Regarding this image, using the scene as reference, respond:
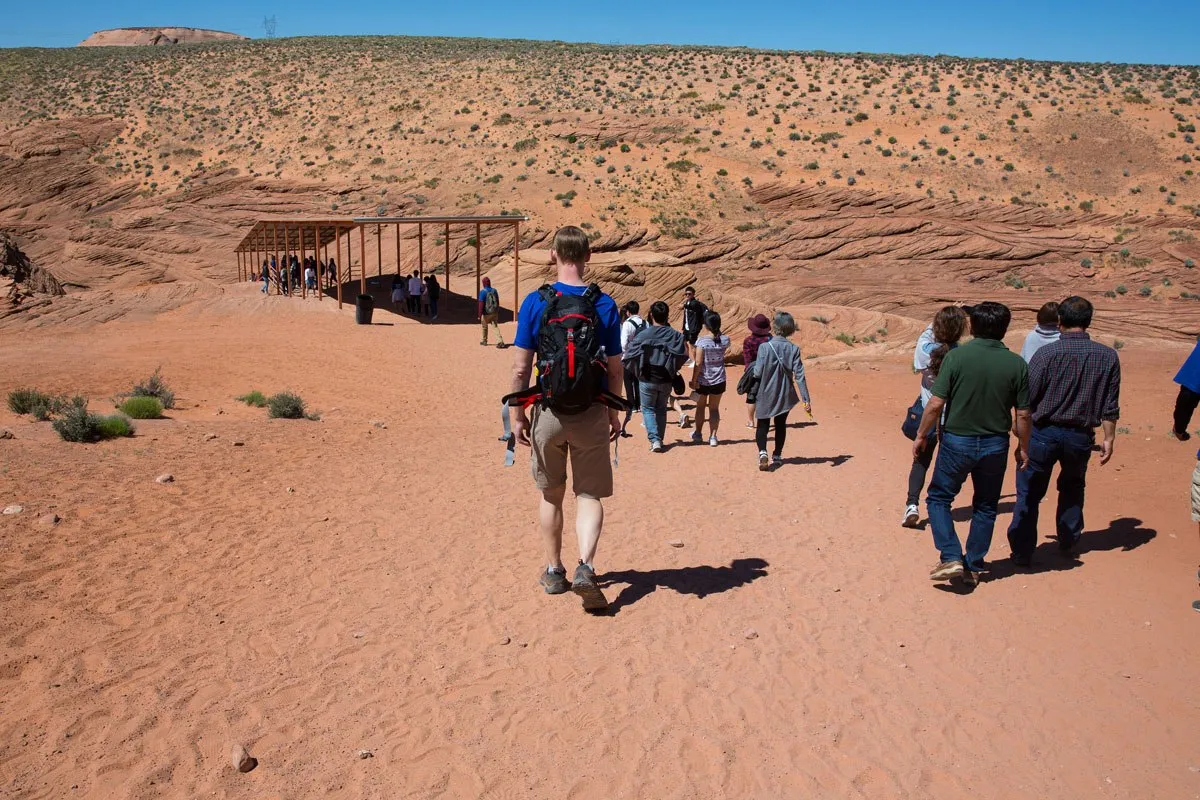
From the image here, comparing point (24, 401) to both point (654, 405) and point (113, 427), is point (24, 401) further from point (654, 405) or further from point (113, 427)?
point (654, 405)

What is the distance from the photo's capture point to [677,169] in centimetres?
3959

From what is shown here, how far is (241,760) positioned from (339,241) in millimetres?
25455

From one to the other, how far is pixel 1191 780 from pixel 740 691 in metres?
1.98

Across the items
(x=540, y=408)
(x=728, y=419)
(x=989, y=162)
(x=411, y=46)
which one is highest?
(x=411, y=46)

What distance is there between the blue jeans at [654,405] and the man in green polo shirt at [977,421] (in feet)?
13.8

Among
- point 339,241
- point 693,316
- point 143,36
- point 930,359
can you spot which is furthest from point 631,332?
point 143,36

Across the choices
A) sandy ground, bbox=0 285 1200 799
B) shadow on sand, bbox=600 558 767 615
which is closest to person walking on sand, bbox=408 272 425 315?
sandy ground, bbox=0 285 1200 799

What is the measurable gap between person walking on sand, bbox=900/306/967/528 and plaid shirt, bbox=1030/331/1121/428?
2.21ft

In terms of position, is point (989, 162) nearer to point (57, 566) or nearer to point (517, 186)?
point (517, 186)

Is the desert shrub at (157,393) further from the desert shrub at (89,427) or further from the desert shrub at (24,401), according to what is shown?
the desert shrub at (89,427)

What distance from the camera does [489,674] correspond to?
4.64 meters

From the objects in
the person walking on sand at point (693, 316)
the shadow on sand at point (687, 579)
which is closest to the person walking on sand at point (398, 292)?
the person walking on sand at point (693, 316)

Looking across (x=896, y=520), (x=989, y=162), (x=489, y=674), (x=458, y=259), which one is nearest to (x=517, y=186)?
(x=458, y=259)

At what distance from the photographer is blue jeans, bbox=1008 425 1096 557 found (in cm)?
610
